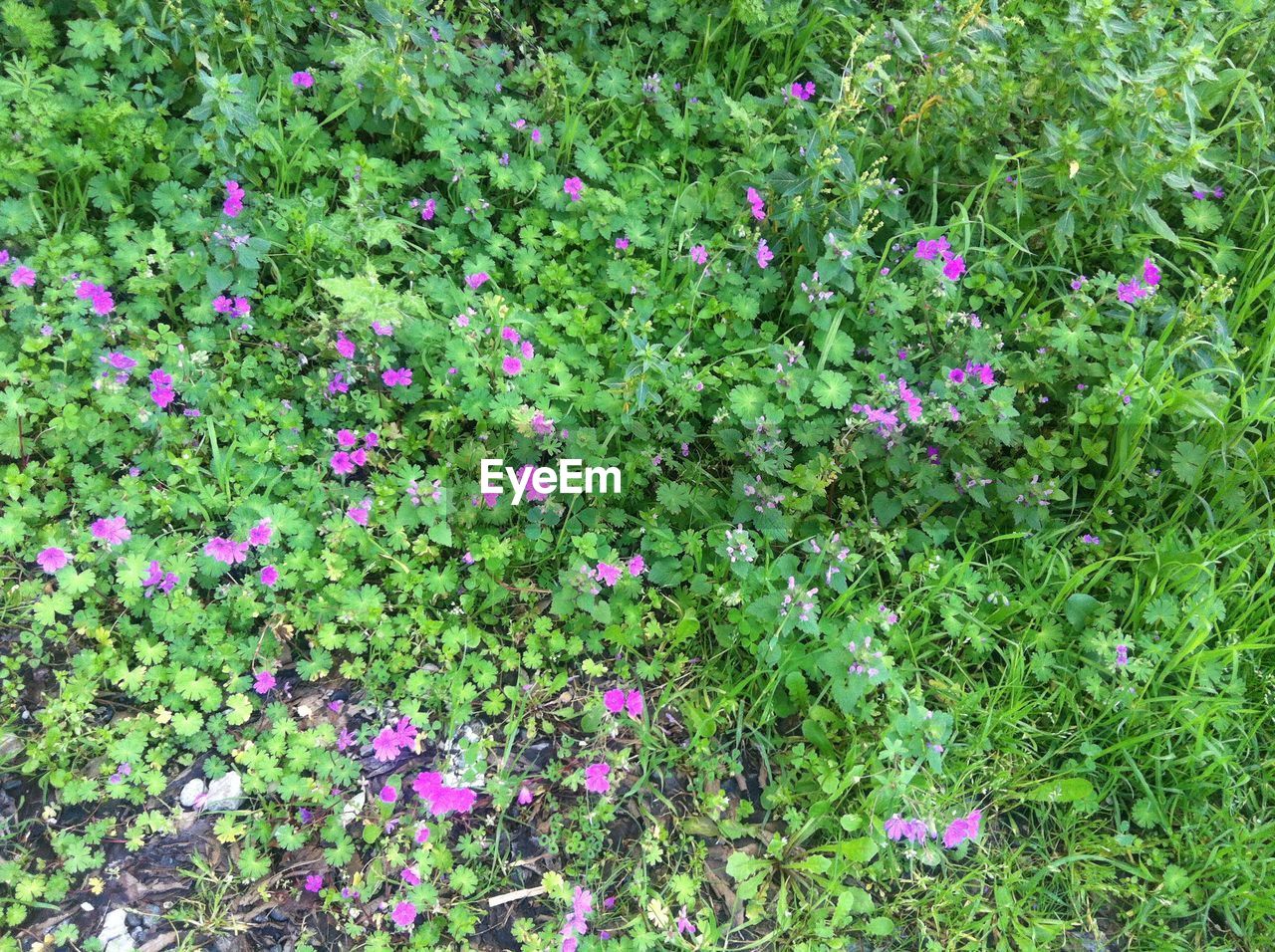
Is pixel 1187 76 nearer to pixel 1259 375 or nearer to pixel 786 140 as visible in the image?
pixel 1259 375

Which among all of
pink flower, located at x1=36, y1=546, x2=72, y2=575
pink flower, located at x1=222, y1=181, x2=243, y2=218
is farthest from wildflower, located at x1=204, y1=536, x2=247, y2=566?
pink flower, located at x1=222, y1=181, x2=243, y2=218

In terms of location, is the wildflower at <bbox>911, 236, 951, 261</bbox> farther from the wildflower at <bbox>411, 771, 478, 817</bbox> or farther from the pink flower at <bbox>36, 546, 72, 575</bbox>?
the pink flower at <bbox>36, 546, 72, 575</bbox>

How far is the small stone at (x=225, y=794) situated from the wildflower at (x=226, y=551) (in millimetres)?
598

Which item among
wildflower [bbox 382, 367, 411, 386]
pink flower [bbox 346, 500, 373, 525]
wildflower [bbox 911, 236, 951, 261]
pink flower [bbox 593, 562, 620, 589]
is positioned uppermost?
wildflower [bbox 911, 236, 951, 261]

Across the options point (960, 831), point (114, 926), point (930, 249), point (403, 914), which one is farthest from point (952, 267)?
point (114, 926)

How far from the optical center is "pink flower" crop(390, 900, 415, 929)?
2197 millimetres

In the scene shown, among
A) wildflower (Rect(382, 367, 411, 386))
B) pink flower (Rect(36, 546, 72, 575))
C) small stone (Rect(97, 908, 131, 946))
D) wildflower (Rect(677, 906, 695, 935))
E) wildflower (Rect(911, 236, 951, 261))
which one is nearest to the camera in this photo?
small stone (Rect(97, 908, 131, 946))

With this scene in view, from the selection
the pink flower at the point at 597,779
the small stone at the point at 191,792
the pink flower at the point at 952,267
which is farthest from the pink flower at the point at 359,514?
the pink flower at the point at 952,267

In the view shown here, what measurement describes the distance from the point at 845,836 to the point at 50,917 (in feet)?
6.89

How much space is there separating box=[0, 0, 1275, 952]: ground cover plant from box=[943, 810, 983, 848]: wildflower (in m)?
0.02

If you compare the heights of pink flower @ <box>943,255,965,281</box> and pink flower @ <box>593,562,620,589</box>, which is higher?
pink flower @ <box>943,255,965,281</box>

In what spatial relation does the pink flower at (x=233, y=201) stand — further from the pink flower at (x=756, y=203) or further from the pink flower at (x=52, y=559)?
the pink flower at (x=756, y=203)

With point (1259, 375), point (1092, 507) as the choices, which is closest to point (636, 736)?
point (1092, 507)

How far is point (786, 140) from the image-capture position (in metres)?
3.47
